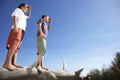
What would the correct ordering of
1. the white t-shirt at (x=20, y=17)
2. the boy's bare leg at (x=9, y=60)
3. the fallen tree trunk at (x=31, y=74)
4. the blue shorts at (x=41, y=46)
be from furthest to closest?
the blue shorts at (x=41, y=46)
the white t-shirt at (x=20, y=17)
the boy's bare leg at (x=9, y=60)
the fallen tree trunk at (x=31, y=74)

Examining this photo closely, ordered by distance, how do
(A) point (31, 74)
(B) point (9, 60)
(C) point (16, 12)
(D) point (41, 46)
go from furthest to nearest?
1. (D) point (41, 46)
2. (C) point (16, 12)
3. (B) point (9, 60)
4. (A) point (31, 74)

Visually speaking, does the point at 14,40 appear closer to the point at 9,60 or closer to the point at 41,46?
the point at 9,60

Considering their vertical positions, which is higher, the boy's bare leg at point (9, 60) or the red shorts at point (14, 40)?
the red shorts at point (14, 40)

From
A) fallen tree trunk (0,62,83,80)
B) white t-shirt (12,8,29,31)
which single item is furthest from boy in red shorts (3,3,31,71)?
fallen tree trunk (0,62,83,80)

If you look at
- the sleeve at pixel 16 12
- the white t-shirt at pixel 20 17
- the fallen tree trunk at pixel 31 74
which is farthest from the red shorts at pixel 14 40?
the fallen tree trunk at pixel 31 74

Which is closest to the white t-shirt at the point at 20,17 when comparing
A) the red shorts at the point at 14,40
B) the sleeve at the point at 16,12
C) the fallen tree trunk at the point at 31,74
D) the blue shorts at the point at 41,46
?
the sleeve at the point at 16,12

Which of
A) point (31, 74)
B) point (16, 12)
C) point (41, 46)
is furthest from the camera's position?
point (41, 46)

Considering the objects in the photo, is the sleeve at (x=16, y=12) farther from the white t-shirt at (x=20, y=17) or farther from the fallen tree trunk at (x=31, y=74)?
the fallen tree trunk at (x=31, y=74)

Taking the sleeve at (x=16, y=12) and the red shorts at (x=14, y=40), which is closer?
the red shorts at (x=14, y=40)

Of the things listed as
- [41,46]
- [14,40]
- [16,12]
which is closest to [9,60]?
[14,40]

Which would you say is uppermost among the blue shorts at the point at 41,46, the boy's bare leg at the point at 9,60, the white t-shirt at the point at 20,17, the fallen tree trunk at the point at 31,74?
the white t-shirt at the point at 20,17

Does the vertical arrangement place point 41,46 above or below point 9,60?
above

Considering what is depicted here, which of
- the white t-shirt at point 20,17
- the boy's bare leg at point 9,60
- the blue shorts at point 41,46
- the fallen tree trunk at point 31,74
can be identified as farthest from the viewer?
the blue shorts at point 41,46

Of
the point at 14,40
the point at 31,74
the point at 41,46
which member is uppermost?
the point at 14,40
